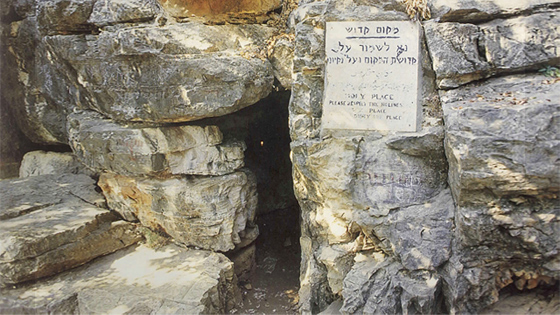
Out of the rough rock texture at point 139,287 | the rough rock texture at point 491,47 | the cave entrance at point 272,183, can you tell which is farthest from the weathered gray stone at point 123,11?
the rough rock texture at point 491,47

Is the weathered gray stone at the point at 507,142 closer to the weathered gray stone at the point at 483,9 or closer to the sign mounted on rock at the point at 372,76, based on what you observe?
the sign mounted on rock at the point at 372,76

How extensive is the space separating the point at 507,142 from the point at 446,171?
0.73 meters

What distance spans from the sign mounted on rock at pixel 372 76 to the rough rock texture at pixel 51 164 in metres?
4.53

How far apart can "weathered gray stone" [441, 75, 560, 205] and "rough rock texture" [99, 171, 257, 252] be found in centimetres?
285

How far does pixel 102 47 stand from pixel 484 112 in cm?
428

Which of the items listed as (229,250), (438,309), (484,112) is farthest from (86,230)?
(484,112)

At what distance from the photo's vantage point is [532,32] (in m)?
3.93

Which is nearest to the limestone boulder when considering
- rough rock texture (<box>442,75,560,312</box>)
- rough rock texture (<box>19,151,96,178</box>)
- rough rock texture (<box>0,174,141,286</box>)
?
rough rock texture (<box>0,174,141,286</box>)

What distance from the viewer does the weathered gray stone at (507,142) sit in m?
3.45

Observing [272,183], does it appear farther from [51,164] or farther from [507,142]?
[507,142]

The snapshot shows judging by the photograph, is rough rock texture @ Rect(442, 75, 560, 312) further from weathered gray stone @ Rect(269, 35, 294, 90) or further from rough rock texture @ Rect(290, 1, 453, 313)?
weathered gray stone @ Rect(269, 35, 294, 90)

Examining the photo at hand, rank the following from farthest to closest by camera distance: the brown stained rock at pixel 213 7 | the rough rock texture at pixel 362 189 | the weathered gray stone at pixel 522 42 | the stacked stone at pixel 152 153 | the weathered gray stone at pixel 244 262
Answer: the weathered gray stone at pixel 244 262, the brown stained rock at pixel 213 7, the stacked stone at pixel 152 153, the rough rock texture at pixel 362 189, the weathered gray stone at pixel 522 42

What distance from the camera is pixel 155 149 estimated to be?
526cm

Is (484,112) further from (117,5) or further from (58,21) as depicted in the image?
(58,21)
